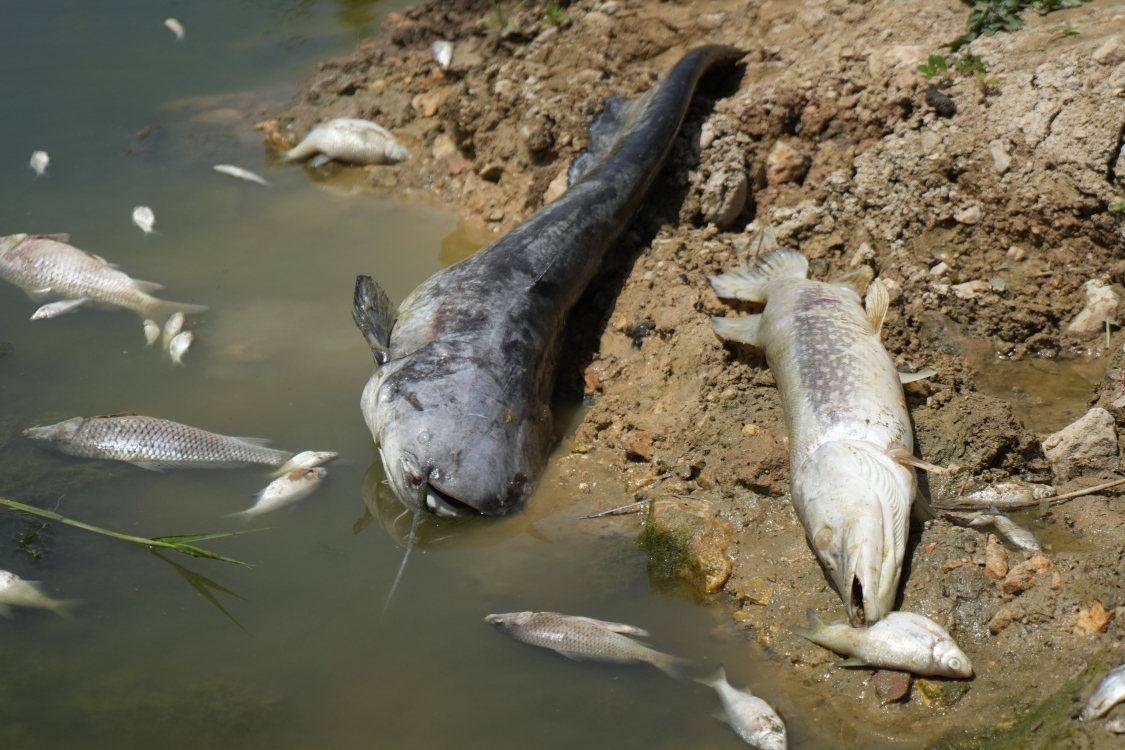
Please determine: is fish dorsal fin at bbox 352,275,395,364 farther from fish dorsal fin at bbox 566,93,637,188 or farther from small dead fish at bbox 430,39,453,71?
small dead fish at bbox 430,39,453,71

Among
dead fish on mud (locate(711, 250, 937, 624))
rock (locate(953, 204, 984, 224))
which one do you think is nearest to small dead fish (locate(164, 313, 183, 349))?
dead fish on mud (locate(711, 250, 937, 624))

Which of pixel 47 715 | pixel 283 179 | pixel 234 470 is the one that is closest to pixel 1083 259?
pixel 234 470

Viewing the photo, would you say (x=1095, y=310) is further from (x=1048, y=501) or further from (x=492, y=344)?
(x=492, y=344)

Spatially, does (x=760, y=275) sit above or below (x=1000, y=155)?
below

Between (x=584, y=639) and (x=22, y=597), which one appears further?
(x=22, y=597)

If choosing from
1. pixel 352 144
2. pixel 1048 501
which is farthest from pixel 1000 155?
pixel 352 144

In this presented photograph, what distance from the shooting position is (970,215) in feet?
16.0

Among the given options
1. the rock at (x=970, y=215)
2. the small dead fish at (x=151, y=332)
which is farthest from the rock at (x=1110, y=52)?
the small dead fish at (x=151, y=332)

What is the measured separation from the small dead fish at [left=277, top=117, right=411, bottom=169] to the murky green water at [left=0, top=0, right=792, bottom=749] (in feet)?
2.81

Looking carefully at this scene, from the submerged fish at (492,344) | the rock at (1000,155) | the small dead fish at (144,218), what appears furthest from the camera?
the small dead fish at (144,218)

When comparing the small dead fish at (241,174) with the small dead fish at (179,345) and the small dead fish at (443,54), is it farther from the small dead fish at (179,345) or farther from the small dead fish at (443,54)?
the small dead fish at (179,345)

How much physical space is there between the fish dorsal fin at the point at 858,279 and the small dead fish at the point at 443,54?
4679 mm

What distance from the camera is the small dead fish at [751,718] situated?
2979 millimetres

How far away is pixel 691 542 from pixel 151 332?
3711 mm
